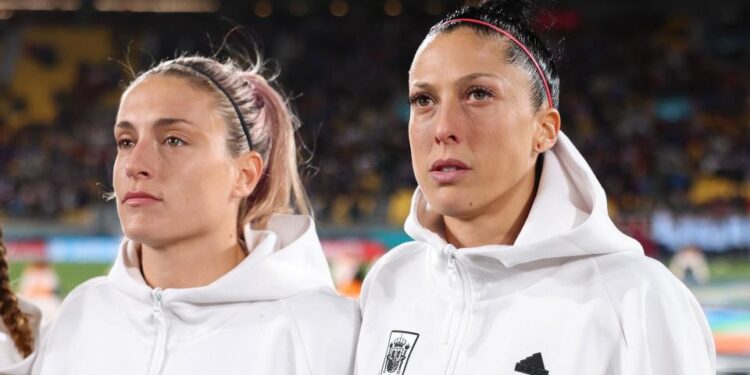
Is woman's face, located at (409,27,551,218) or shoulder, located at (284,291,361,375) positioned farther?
shoulder, located at (284,291,361,375)

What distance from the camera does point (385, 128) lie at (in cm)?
1934

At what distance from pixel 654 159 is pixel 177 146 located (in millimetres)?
14647

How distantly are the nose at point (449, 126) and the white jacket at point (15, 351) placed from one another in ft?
4.75

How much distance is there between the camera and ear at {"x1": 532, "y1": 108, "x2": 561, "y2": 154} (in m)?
2.63

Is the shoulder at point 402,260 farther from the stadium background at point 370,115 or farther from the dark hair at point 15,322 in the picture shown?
the stadium background at point 370,115

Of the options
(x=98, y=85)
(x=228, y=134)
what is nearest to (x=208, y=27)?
(x=98, y=85)

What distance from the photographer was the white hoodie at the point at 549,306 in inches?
90.4

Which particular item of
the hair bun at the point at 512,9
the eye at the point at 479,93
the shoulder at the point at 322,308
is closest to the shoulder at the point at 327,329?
the shoulder at the point at 322,308

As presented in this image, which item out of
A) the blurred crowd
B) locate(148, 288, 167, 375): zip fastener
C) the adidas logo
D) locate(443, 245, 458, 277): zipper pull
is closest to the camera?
the adidas logo

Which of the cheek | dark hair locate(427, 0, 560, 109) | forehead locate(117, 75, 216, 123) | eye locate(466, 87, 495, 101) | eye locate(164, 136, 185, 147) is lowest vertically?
the cheek

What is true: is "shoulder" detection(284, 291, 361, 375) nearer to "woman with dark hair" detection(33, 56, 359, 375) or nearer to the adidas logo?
"woman with dark hair" detection(33, 56, 359, 375)

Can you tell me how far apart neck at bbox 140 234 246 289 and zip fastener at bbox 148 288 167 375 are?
8 centimetres

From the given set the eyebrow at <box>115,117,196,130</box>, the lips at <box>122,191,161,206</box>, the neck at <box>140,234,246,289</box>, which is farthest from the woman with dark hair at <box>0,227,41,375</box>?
the eyebrow at <box>115,117,196,130</box>

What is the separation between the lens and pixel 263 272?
9.79ft
